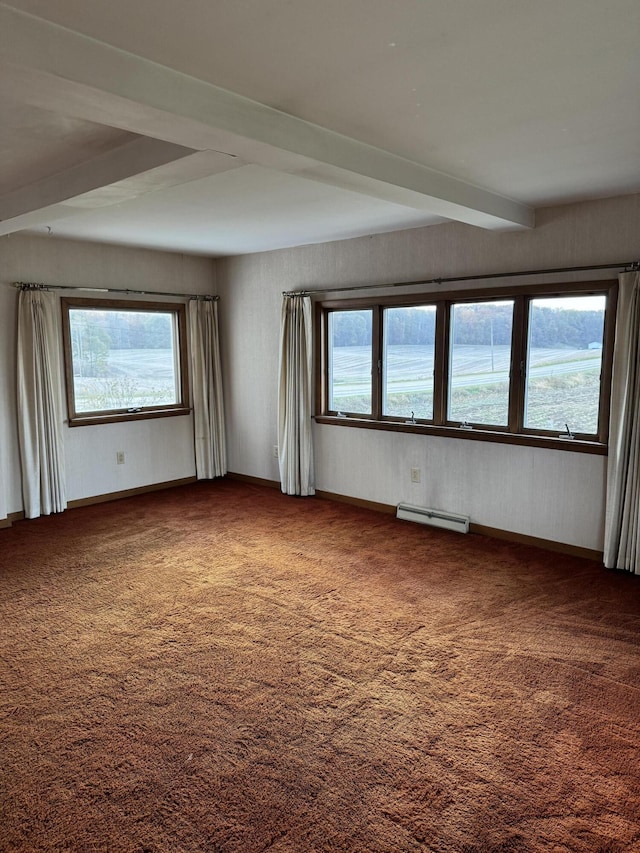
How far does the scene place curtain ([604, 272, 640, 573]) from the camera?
3.82 meters

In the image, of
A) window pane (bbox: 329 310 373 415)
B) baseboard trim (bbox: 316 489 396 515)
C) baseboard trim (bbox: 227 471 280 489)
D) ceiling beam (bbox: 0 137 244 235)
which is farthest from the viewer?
baseboard trim (bbox: 227 471 280 489)

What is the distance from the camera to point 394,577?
395cm

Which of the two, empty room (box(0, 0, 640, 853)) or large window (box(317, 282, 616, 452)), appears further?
large window (box(317, 282, 616, 452))

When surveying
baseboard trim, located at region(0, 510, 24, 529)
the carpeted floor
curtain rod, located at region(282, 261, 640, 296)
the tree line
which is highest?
curtain rod, located at region(282, 261, 640, 296)

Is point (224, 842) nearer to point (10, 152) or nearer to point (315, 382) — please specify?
point (10, 152)

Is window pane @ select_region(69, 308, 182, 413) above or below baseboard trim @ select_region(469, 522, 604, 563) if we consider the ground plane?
above

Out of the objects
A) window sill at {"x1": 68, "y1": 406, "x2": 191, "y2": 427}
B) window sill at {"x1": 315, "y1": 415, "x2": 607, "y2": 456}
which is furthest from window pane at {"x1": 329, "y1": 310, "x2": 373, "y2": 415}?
window sill at {"x1": 68, "y1": 406, "x2": 191, "y2": 427}

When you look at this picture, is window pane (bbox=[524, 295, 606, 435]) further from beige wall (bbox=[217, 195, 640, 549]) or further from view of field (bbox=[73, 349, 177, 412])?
view of field (bbox=[73, 349, 177, 412])

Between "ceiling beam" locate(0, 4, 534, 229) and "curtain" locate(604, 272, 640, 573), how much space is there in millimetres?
1772

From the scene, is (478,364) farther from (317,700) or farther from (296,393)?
(317,700)

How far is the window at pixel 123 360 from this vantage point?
18.6 ft

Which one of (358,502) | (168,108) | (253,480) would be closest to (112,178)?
(168,108)

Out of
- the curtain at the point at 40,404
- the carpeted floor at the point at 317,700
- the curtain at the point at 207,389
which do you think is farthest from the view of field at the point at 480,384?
the curtain at the point at 40,404

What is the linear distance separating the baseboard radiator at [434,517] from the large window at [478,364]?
690 millimetres
